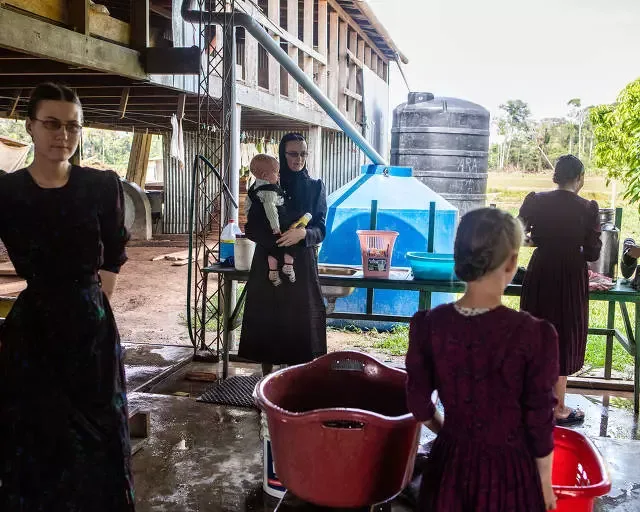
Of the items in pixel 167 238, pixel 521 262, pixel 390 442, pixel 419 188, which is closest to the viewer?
pixel 390 442

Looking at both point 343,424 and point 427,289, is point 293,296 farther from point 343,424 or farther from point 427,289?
point 343,424

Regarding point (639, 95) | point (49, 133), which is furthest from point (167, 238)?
point (49, 133)

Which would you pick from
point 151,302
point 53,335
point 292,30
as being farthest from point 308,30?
point 53,335

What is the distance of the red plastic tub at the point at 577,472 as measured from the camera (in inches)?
84.1

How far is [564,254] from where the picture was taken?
438 centimetres

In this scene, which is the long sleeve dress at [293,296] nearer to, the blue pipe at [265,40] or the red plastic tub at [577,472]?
the red plastic tub at [577,472]

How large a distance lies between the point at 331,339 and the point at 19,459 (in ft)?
18.1

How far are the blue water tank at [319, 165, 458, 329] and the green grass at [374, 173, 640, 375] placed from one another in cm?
48

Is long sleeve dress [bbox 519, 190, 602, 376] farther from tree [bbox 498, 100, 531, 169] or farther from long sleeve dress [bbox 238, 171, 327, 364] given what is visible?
tree [bbox 498, 100, 531, 169]

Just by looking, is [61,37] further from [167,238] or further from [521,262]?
[167,238]

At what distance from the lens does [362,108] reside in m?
18.1

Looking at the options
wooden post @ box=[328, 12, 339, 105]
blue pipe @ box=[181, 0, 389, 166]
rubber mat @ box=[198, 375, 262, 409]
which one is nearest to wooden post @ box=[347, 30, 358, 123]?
wooden post @ box=[328, 12, 339, 105]

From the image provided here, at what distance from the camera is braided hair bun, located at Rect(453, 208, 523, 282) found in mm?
1949

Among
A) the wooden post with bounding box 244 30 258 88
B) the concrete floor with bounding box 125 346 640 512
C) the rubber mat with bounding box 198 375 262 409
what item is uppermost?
the wooden post with bounding box 244 30 258 88
